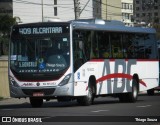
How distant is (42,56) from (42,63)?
262 millimetres

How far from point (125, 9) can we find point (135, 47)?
145 meters

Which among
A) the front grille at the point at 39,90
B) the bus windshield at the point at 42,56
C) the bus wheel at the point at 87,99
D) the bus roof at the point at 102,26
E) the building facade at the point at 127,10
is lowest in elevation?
the building facade at the point at 127,10

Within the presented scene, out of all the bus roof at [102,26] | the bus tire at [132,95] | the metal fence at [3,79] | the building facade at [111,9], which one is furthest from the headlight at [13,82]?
the building facade at [111,9]

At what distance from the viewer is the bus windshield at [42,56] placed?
81.2 ft

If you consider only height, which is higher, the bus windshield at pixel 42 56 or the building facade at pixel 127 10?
the bus windshield at pixel 42 56

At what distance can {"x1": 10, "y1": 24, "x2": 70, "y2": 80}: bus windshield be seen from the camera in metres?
24.8

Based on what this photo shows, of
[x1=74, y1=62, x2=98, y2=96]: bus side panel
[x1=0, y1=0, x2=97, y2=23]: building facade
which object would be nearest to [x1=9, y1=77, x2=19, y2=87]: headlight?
[x1=74, y1=62, x2=98, y2=96]: bus side panel

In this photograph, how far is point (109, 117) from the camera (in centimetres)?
1975

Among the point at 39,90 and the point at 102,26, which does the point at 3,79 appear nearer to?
the point at 102,26

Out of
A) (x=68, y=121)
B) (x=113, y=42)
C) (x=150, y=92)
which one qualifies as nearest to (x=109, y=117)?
(x=68, y=121)

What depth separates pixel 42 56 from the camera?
2484 centimetres

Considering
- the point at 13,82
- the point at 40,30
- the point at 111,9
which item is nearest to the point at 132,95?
the point at 40,30

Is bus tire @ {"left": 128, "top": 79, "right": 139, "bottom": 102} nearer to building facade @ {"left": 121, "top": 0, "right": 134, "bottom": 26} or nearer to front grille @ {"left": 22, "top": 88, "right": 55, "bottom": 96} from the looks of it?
front grille @ {"left": 22, "top": 88, "right": 55, "bottom": 96}

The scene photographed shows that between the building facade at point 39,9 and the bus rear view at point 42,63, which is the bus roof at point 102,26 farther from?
the building facade at point 39,9
